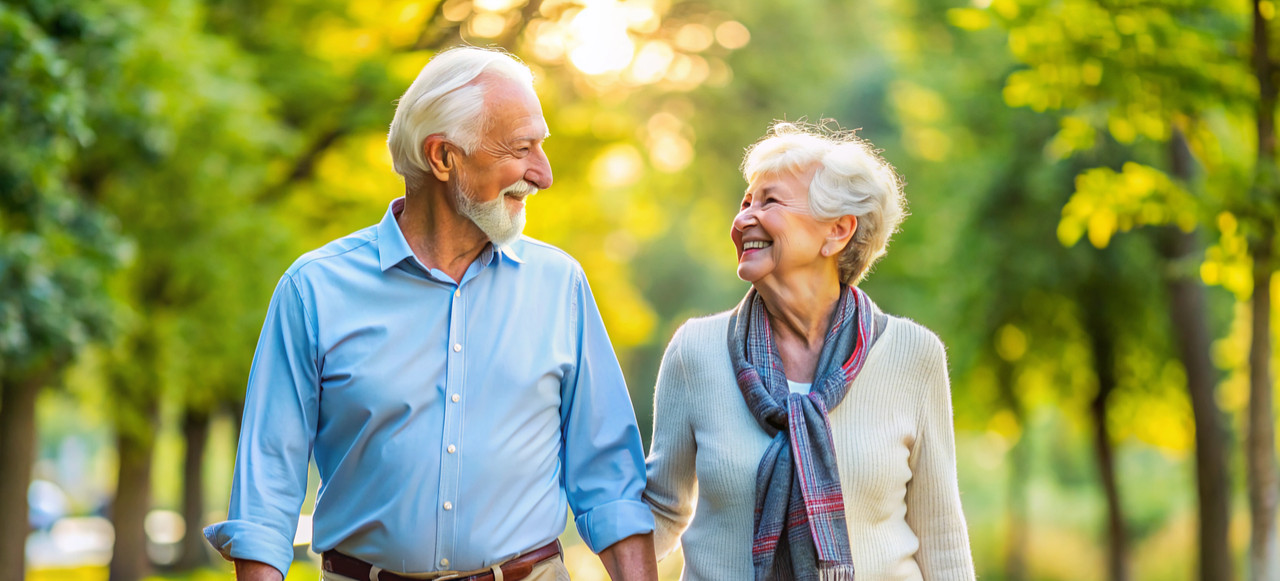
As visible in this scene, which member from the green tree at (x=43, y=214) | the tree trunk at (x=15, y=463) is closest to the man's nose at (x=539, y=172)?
the green tree at (x=43, y=214)

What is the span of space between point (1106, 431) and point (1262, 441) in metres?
8.55

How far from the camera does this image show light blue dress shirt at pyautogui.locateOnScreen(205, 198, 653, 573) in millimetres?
2787

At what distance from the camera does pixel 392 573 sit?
9.35 feet

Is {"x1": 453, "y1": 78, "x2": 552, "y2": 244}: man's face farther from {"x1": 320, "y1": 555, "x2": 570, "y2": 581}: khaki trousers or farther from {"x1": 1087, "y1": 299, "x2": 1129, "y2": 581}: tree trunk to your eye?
{"x1": 1087, "y1": 299, "x2": 1129, "y2": 581}: tree trunk

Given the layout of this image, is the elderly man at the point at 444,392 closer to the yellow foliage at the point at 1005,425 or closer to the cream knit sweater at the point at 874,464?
the cream knit sweater at the point at 874,464

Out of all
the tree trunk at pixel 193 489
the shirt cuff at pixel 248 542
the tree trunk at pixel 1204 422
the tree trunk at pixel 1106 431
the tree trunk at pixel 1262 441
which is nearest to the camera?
the shirt cuff at pixel 248 542

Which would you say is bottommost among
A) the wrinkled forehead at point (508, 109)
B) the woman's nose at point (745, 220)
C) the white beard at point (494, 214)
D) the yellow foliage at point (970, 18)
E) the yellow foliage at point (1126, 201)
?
the white beard at point (494, 214)

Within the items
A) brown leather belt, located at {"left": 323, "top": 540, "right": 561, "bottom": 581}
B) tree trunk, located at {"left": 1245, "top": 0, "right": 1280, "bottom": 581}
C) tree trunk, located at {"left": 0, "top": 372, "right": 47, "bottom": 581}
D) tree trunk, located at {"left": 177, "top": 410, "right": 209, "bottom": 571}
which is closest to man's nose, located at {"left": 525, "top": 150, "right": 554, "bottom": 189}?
brown leather belt, located at {"left": 323, "top": 540, "right": 561, "bottom": 581}

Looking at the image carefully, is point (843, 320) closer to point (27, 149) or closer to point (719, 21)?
point (27, 149)

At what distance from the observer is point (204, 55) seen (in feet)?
35.3

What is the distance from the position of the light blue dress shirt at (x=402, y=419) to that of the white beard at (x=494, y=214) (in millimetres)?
100

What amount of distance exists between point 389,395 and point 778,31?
53.0 feet

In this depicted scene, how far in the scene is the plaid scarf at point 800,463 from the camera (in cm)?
299

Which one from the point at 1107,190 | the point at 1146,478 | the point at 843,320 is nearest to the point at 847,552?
the point at 843,320
